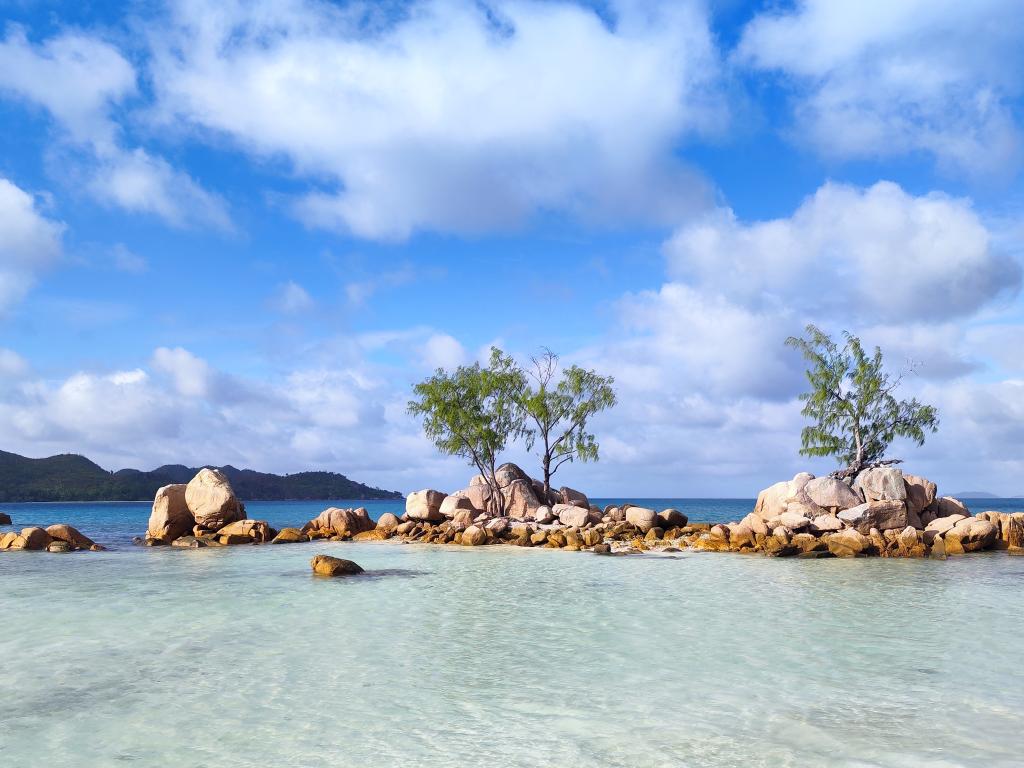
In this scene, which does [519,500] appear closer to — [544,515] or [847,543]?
[544,515]

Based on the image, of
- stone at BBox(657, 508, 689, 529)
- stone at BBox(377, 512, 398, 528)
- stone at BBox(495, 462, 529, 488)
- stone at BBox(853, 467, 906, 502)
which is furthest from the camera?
stone at BBox(495, 462, 529, 488)

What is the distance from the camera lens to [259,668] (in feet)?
38.6

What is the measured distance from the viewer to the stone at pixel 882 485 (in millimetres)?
37094

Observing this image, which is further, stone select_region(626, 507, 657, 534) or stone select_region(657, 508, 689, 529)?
stone select_region(657, 508, 689, 529)

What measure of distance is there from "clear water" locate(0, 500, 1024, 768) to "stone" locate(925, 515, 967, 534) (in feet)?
45.8

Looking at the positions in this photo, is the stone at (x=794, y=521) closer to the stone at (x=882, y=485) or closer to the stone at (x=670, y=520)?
the stone at (x=882, y=485)

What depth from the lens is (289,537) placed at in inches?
1620

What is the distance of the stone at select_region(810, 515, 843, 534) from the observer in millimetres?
34500

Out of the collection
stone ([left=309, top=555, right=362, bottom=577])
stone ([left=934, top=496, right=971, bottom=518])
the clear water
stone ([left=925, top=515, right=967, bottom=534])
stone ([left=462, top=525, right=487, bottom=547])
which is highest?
stone ([left=934, top=496, right=971, bottom=518])

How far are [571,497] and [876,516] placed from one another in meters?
21.5

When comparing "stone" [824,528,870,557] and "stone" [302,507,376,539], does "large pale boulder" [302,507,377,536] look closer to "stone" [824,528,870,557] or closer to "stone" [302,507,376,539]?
"stone" [302,507,376,539]

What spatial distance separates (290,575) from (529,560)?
32.5 ft

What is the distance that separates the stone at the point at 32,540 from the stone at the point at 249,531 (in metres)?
8.21

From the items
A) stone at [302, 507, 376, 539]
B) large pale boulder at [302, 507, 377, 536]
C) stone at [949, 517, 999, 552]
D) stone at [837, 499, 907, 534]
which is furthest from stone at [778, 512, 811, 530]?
large pale boulder at [302, 507, 377, 536]
